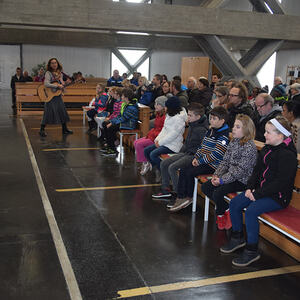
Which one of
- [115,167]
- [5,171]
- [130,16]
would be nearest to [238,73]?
[130,16]

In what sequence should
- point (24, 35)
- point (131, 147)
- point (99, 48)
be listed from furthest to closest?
point (99, 48), point (24, 35), point (131, 147)

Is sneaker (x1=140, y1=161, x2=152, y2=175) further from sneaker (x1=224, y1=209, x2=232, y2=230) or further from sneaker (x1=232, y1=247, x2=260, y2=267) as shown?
sneaker (x1=232, y1=247, x2=260, y2=267)

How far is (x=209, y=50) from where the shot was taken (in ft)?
51.9

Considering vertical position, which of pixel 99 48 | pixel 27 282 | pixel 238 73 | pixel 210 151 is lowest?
pixel 27 282

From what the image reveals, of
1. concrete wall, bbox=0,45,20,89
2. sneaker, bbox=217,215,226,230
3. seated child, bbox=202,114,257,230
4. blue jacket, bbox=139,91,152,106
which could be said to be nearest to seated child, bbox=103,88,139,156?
blue jacket, bbox=139,91,152,106

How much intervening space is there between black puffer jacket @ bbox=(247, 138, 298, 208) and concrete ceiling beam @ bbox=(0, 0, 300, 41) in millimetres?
11308

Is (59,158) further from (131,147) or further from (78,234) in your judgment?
(78,234)

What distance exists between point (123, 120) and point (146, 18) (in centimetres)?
769

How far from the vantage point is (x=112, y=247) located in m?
3.70

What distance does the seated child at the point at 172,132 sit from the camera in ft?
18.0

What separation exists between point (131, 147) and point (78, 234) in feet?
14.6

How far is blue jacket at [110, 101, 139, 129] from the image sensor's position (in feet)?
24.5

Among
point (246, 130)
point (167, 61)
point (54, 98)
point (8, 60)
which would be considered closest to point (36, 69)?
point (8, 60)

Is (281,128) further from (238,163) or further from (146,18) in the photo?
(146,18)
